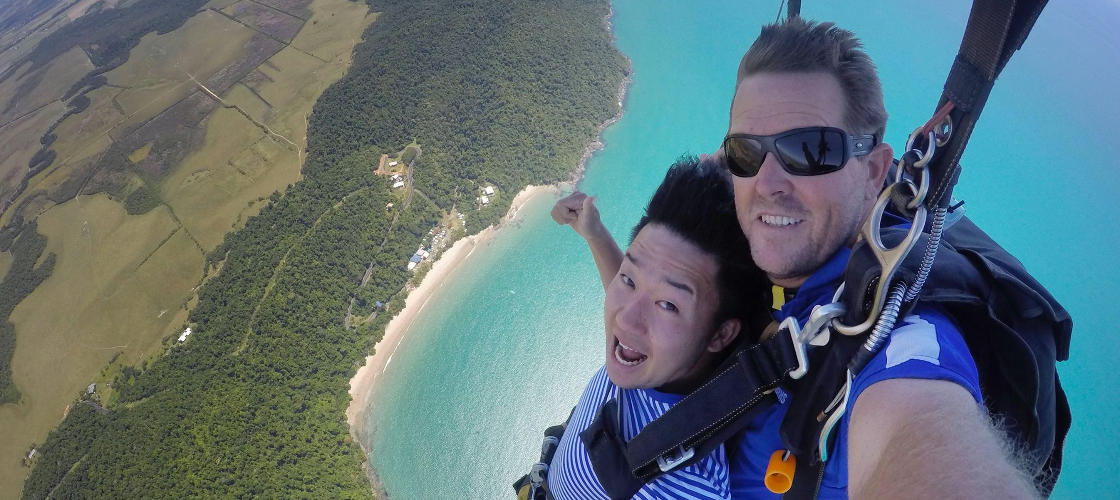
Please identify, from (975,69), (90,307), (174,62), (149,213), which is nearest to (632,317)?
(975,69)

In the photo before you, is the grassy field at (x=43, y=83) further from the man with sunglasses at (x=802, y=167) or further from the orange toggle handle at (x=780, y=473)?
the orange toggle handle at (x=780, y=473)

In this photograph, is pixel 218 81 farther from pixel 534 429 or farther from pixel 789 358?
pixel 789 358

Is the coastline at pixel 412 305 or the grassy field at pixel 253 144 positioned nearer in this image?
the coastline at pixel 412 305

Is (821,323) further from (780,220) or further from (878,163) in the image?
(878,163)

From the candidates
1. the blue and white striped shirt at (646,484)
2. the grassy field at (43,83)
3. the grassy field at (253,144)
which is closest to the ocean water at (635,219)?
the grassy field at (253,144)

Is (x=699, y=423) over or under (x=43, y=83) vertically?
under

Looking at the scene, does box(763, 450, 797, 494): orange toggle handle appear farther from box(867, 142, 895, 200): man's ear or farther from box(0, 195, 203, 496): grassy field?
box(0, 195, 203, 496): grassy field

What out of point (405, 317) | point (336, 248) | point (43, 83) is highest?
point (43, 83)

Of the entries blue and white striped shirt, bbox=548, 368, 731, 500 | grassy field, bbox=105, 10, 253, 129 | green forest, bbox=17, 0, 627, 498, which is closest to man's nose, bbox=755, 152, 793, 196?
blue and white striped shirt, bbox=548, 368, 731, 500
